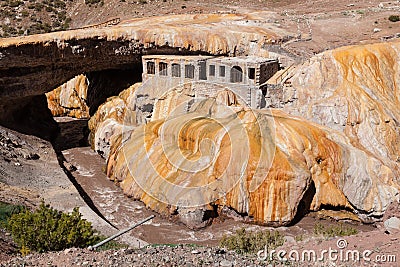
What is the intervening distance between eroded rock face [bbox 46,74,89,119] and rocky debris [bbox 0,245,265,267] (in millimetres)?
39245

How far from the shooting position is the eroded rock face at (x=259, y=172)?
26328 mm

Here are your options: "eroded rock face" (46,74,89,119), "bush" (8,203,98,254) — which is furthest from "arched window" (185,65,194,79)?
"bush" (8,203,98,254)

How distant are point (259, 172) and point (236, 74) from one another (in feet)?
32.4

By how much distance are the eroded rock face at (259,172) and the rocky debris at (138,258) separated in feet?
42.0

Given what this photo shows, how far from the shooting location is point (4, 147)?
32.5 meters

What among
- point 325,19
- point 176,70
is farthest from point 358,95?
point 325,19

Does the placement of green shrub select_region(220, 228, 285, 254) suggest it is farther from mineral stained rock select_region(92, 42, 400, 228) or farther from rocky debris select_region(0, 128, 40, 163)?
rocky debris select_region(0, 128, 40, 163)

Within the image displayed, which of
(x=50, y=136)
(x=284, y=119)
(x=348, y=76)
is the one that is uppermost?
(x=348, y=76)

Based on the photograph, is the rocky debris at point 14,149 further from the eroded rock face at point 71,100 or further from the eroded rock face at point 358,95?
the eroded rock face at point 358,95

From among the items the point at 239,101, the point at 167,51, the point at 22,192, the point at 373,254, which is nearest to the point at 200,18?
the point at 167,51

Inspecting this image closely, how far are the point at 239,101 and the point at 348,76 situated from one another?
7.93m

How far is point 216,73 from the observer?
34531 mm

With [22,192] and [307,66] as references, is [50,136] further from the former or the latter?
[307,66]

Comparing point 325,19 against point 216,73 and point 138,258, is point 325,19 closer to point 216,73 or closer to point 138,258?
point 216,73
